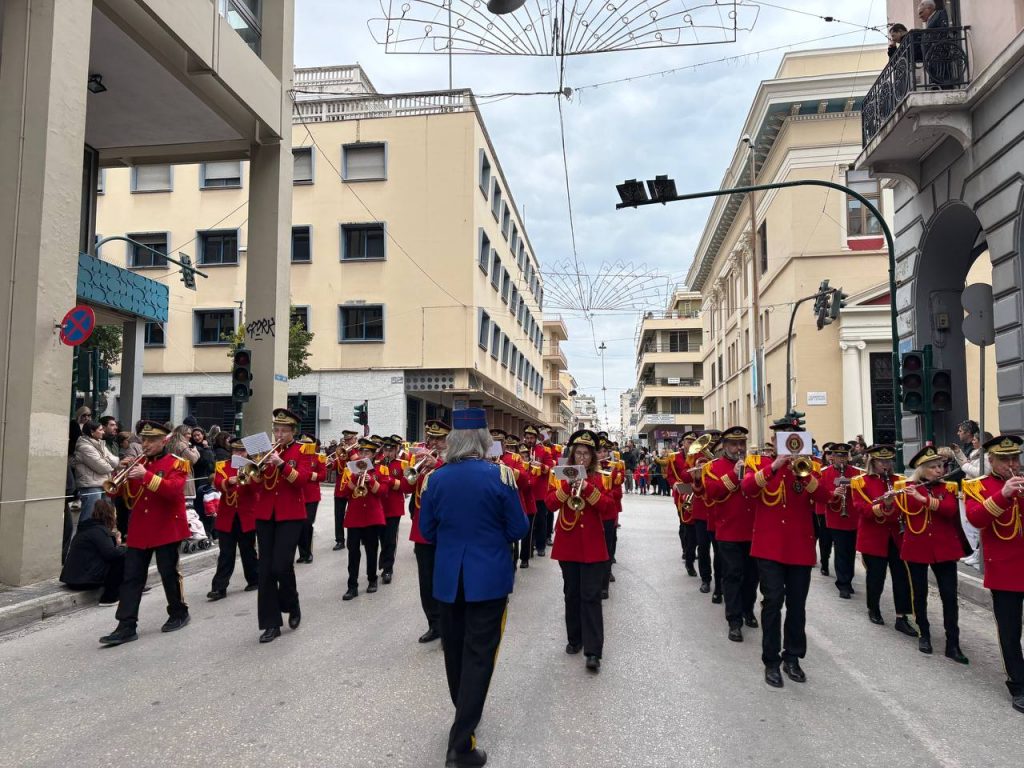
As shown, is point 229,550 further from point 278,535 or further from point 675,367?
point 675,367

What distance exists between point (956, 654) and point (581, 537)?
3362 millimetres

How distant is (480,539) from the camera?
448 centimetres

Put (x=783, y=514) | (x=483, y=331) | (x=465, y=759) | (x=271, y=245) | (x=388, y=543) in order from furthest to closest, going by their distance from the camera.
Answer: (x=483, y=331)
(x=271, y=245)
(x=388, y=543)
(x=783, y=514)
(x=465, y=759)

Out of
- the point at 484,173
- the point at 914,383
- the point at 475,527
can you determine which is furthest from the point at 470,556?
the point at 484,173

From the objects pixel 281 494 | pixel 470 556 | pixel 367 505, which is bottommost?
pixel 367 505

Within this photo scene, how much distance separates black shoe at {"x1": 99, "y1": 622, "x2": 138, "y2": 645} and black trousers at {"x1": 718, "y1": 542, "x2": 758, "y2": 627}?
5.47 m

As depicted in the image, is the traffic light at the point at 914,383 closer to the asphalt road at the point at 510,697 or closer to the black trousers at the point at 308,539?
the asphalt road at the point at 510,697

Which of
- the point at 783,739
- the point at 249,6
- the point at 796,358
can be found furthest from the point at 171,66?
the point at 796,358

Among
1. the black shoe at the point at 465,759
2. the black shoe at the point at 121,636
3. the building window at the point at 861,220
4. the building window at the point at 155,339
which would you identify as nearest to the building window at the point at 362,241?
the building window at the point at 155,339

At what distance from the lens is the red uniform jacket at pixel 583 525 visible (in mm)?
6367

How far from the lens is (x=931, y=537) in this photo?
6805 mm

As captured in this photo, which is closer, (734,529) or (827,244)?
(734,529)

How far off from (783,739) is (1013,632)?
2.17 m

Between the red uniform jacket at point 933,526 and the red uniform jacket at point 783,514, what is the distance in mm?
1214
